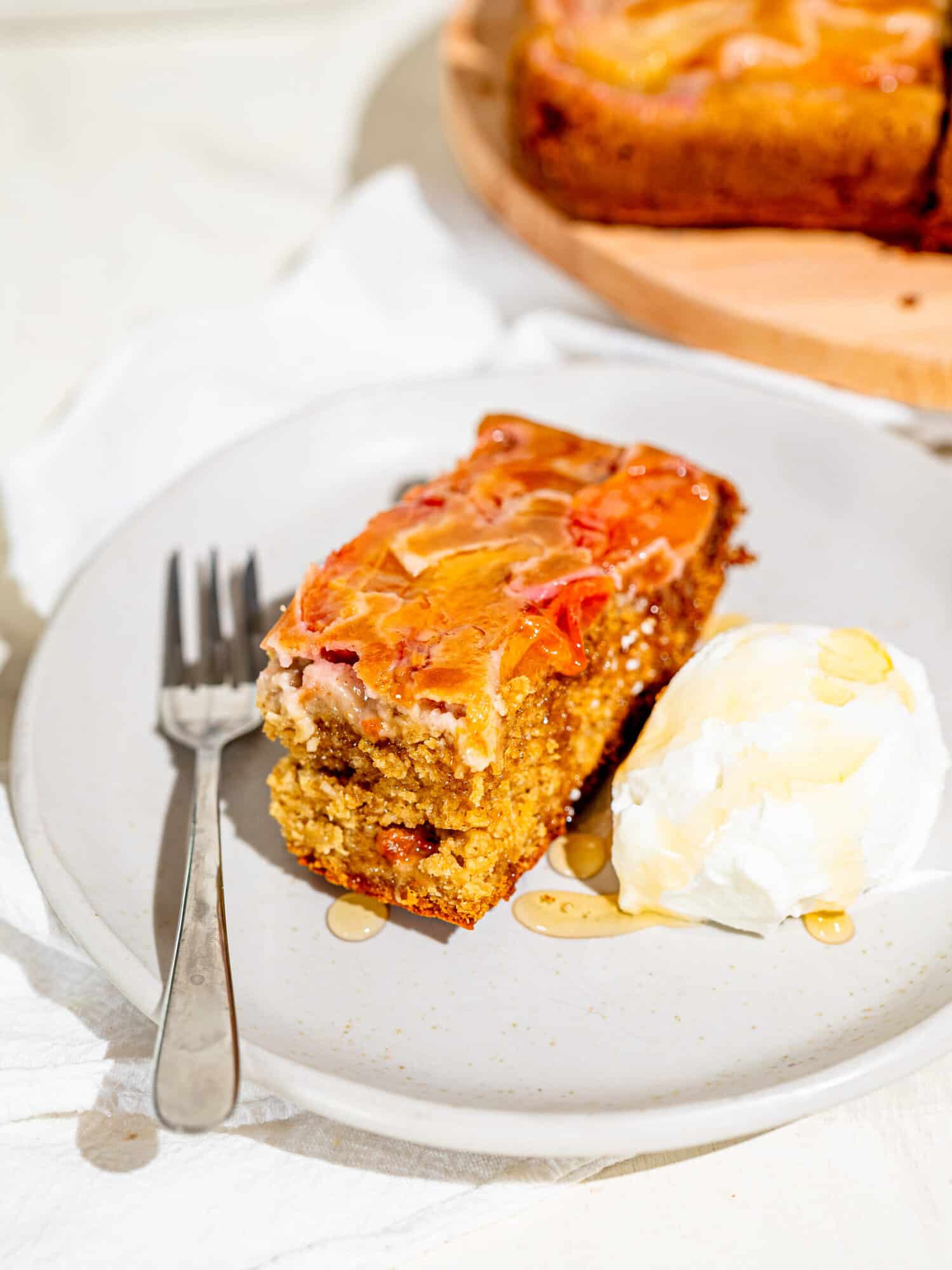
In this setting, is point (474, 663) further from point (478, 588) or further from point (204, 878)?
point (204, 878)

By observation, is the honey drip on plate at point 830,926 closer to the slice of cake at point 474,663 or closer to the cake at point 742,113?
the slice of cake at point 474,663

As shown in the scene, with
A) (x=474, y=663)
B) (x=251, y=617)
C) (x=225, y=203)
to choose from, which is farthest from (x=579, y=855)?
(x=225, y=203)

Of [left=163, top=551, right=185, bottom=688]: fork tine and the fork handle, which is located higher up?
the fork handle

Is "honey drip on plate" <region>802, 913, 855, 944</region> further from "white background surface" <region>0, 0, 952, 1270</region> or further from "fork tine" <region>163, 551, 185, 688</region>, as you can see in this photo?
"fork tine" <region>163, 551, 185, 688</region>

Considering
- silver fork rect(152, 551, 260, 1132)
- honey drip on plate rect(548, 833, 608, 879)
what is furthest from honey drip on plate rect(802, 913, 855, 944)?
silver fork rect(152, 551, 260, 1132)

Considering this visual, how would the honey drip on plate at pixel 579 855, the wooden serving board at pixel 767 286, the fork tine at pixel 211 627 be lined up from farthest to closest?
the wooden serving board at pixel 767 286, the fork tine at pixel 211 627, the honey drip on plate at pixel 579 855

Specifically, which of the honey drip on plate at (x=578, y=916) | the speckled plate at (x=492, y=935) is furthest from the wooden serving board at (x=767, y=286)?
the honey drip on plate at (x=578, y=916)
